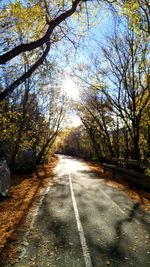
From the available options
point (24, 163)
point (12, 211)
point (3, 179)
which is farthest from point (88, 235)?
point (24, 163)

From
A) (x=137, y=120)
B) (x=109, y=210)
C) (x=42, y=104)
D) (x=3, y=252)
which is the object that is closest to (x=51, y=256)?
(x=3, y=252)

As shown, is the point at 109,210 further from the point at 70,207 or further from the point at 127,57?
the point at 127,57

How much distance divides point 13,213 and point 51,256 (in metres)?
3.84

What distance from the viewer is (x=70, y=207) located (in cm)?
890

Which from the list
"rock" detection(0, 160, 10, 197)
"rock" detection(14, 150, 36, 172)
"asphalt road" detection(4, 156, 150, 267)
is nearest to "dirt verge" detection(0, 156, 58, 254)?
"rock" detection(0, 160, 10, 197)

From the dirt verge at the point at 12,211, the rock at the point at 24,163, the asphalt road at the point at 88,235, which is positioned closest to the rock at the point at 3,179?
the dirt verge at the point at 12,211

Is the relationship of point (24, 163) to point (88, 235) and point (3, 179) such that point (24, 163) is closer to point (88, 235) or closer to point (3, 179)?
point (3, 179)

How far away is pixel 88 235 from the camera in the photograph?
243 inches

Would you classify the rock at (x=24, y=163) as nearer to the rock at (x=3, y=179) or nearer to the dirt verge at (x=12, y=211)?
the dirt verge at (x=12, y=211)

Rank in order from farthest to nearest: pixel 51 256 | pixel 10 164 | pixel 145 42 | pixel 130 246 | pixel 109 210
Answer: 1. pixel 10 164
2. pixel 145 42
3. pixel 109 210
4. pixel 130 246
5. pixel 51 256

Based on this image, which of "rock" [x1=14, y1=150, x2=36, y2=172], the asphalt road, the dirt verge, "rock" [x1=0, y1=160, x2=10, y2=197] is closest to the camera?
the asphalt road

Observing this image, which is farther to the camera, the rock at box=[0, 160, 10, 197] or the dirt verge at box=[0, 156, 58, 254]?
the rock at box=[0, 160, 10, 197]

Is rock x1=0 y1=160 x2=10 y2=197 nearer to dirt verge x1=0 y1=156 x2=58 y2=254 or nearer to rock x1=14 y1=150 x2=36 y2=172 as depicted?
dirt verge x1=0 y1=156 x2=58 y2=254

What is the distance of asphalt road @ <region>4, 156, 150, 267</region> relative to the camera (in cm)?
489
